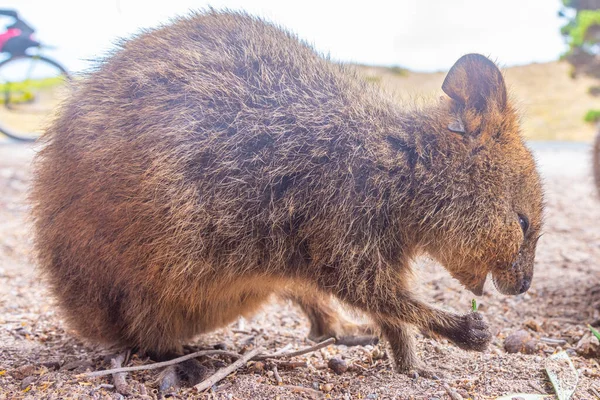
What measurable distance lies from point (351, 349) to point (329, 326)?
0.86 feet

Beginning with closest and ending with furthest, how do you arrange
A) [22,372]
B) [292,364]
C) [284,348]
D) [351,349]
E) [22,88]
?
1. [22,372]
2. [292,364]
3. [284,348]
4. [351,349]
5. [22,88]

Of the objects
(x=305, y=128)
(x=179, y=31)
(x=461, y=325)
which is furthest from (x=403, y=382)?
(x=179, y=31)

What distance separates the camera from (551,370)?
3033 millimetres

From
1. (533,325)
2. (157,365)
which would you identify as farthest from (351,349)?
(157,365)

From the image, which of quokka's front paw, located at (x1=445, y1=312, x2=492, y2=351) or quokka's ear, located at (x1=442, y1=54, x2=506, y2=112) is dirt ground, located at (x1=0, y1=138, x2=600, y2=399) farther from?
quokka's ear, located at (x1=442, y1=54, x2=506, y2=112)

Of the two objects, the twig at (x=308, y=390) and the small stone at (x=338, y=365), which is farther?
the small stone at (x=338, y=365)

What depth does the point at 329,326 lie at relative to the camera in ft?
13.5

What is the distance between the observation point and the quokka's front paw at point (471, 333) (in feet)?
10.2

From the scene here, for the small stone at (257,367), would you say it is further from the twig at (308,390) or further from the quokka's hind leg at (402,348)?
the quokka's hind leg at (402,348)

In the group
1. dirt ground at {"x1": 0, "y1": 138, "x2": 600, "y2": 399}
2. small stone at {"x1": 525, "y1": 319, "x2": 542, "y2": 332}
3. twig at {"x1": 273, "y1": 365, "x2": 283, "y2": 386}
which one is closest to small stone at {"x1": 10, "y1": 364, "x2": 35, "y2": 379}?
dirt ground at {"x1": 0, "y1": 138, "x2": 600, "y2": 399}

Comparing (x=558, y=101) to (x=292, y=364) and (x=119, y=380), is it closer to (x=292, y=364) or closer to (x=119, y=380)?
(x=292, y=364)

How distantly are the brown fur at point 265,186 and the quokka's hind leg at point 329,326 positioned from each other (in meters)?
0.71

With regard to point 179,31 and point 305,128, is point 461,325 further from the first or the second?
point 179,31

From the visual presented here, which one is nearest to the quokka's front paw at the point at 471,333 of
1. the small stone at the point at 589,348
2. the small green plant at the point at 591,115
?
the small stone at the point at 589,348
